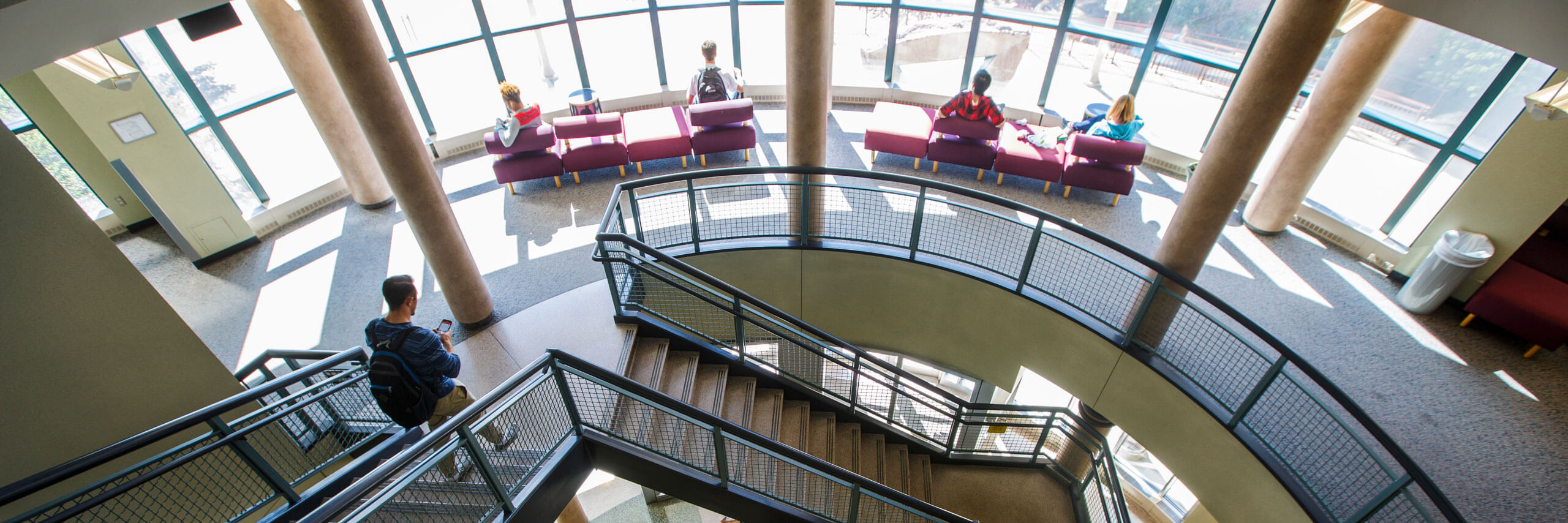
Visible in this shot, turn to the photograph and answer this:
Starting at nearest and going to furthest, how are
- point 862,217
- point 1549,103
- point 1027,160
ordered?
point 1549,103 → point 862,217 → point 1027,160

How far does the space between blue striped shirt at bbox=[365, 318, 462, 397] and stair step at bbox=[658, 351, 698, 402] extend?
163 cm

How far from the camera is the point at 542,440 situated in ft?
12.6

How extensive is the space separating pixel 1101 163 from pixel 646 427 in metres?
6.04

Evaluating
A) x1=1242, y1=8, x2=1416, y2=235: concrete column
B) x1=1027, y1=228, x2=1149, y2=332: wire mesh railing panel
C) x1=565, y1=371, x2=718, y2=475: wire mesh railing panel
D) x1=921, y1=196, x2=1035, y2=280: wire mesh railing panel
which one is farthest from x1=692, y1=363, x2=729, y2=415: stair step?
x1=1242, y1=8, x2=1416, y2=235: concrete column

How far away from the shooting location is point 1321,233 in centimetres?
698

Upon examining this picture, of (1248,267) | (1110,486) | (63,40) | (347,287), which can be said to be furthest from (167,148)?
(1248,267)

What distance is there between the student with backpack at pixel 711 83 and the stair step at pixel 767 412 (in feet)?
14.1

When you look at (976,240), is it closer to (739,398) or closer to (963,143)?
(963,143)

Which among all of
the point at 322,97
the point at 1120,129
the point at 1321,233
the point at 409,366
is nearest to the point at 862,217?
the point at 1120,129

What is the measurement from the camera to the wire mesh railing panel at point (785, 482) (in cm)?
453

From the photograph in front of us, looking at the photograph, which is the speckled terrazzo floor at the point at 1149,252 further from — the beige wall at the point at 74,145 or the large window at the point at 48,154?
the large window at the point at 48,154

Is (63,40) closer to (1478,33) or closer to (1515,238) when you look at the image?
(1478,33)

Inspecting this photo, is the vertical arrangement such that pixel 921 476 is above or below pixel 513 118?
below

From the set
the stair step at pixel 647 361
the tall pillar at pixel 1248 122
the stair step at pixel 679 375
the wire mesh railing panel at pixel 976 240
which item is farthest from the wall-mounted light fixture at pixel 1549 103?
the stair step at pixel 647 361
